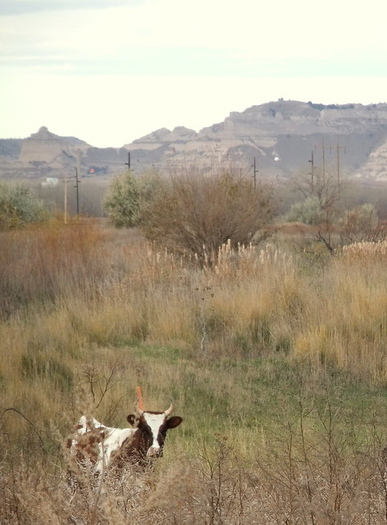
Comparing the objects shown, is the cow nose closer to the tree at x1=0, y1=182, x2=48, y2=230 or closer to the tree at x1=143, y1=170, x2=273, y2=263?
the tree at x1=143, y1=170, x2=273, y2=263

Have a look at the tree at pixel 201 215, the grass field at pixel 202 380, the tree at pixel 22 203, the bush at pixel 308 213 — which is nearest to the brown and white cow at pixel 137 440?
the grass field at pixel 202 380

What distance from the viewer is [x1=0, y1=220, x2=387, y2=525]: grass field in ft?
18.8

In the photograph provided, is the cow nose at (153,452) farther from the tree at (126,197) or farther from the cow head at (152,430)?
the tree at (126,197)

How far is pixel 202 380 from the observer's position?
40.0 feet

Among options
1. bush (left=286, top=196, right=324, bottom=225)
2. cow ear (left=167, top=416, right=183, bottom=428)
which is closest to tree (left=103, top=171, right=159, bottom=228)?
bush (left=286, top=196, right=324, bottom=225)

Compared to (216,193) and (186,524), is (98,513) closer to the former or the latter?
(186,524)

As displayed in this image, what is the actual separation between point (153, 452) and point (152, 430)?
0.23m

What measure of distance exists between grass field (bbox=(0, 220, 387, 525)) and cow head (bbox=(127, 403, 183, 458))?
0.71ft

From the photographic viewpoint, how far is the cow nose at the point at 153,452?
283 inches

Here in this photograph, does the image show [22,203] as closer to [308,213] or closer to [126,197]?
[126,197]

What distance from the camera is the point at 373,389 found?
12016 mm

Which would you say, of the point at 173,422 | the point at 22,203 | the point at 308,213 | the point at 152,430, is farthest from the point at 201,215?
the point at 308,213

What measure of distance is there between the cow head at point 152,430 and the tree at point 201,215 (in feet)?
51.7

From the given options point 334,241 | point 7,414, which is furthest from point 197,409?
point 334,241
